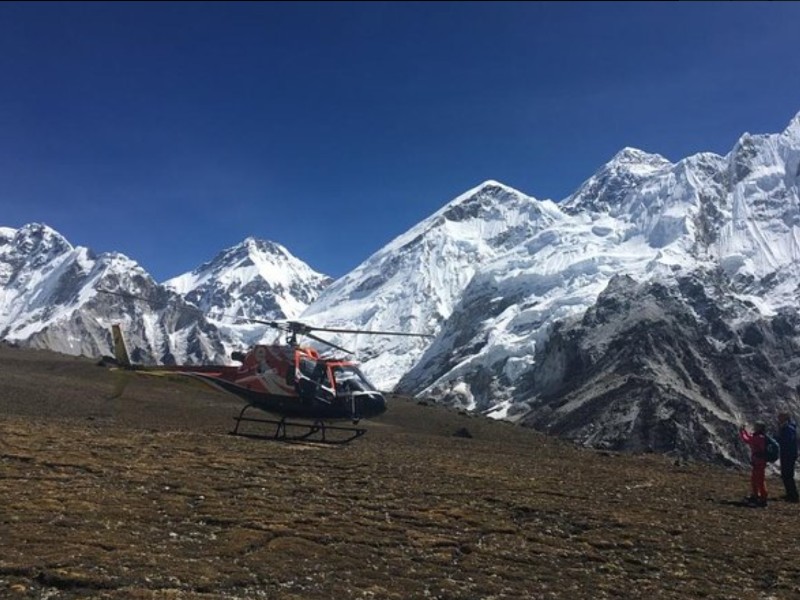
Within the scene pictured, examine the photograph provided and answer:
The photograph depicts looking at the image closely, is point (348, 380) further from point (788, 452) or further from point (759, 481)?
point (788, 452)

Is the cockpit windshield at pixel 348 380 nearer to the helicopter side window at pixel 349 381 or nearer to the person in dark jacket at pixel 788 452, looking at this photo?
the helicopter side window at pixel 349 381

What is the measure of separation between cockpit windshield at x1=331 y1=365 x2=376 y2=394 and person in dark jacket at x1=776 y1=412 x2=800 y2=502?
51.6 ft

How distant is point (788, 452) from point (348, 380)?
1670cm

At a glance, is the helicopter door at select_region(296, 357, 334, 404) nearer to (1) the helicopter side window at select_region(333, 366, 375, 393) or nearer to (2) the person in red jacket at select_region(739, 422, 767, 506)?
(1) the helicopter side window at select_region(333, 366, 375, 393)

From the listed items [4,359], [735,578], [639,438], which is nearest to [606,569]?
[735,578]

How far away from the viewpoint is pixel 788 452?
2270 cm

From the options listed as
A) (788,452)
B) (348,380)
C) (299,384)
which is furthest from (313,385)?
(788,452)

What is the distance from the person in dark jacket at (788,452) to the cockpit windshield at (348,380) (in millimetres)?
15717

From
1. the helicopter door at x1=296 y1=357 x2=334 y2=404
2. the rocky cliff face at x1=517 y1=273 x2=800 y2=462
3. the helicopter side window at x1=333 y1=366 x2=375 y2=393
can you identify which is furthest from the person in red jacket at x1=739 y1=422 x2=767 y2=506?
the rocky cliff face at x1=517 y1=273 x2=800 y2=462

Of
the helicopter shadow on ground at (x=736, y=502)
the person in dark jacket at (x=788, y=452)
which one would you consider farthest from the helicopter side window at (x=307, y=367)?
the person in dark jacket at (x=788, y=452)

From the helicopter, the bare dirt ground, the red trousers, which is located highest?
the helicopter

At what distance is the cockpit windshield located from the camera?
3080 centimetres

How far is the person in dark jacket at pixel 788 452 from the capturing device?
22.5 metres

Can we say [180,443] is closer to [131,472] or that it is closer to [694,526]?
[131,472]
